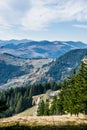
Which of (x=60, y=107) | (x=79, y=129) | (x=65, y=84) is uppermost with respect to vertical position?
(x=79, y=129)

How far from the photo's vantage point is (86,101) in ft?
177

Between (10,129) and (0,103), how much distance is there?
Answer: 267 inches

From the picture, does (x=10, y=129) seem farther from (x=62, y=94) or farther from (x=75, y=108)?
(x=62, y=94)

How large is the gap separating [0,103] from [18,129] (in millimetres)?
6894

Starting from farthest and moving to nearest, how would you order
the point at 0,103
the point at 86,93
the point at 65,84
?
the point at 65,84 < the point at 86,93 < the point at 0,103

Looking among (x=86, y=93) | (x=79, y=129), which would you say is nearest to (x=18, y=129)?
(x=79, y=129)

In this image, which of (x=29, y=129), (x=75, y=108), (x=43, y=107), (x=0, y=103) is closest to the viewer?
(x=29, y=129)

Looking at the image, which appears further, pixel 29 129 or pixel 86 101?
pixel 86 101

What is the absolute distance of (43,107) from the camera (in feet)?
456

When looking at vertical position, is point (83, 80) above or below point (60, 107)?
above

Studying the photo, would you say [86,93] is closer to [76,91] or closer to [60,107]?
[76,91]

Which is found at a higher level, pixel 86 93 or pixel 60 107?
pixel 86 93

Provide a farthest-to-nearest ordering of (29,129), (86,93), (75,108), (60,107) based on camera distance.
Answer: (60,107)
(75,108)
(86,93)
(29,129)

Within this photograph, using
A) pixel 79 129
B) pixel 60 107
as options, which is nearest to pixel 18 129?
pixel 79 129
